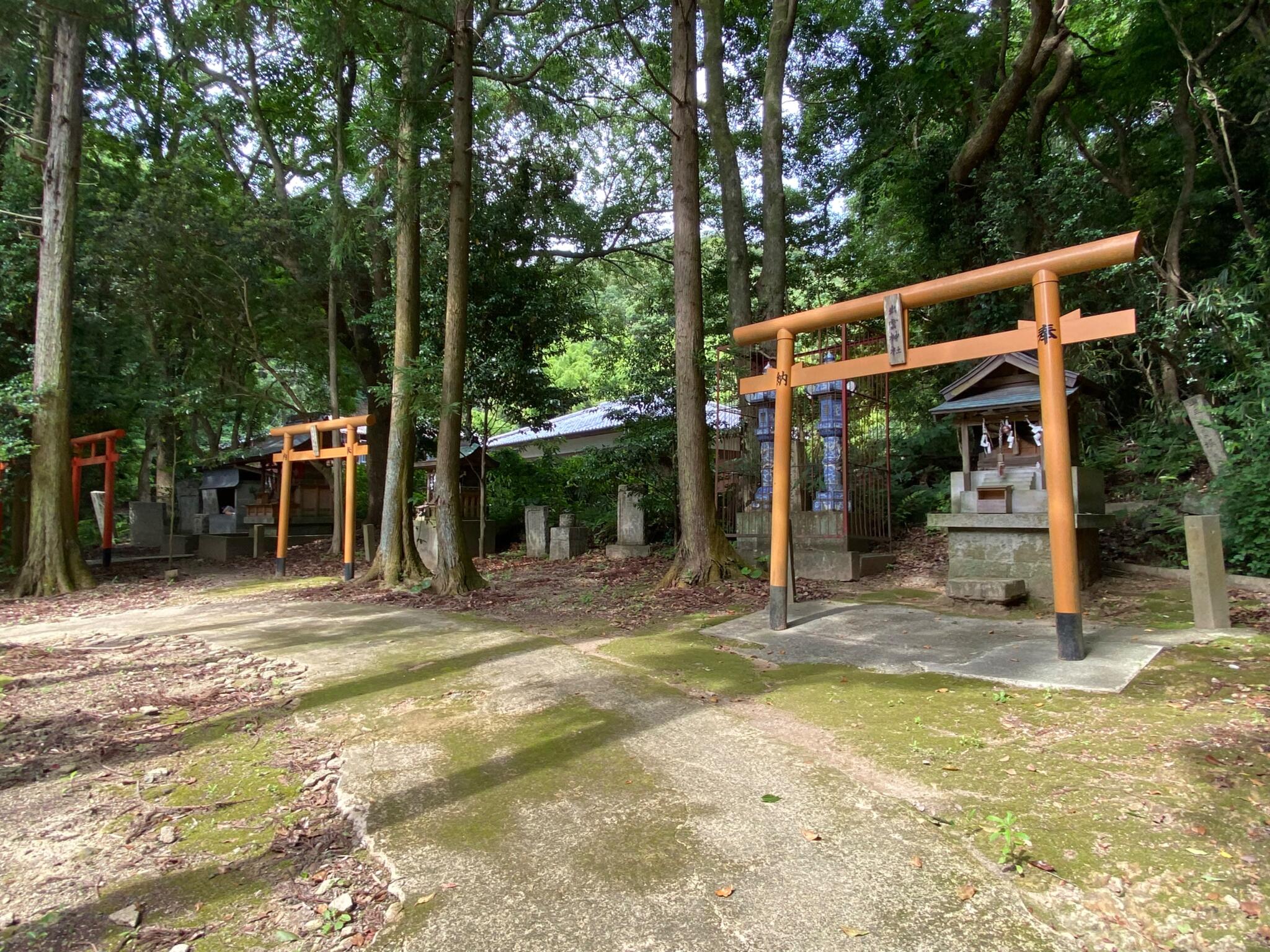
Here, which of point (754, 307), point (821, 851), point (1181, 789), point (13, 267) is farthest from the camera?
point (754, 307)

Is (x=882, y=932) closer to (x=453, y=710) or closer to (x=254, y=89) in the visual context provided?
(x=453, y=710)

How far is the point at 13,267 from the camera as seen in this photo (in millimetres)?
10688

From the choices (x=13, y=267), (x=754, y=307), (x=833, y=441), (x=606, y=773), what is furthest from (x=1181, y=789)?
(x=13, y=267)

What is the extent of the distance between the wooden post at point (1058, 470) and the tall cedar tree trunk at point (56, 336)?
41.5 feet

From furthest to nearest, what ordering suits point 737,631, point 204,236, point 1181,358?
1. point 204,236
2. point 1181,358
3. point 737,631

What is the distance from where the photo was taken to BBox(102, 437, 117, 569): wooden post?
11.3 metres

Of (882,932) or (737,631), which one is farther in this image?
(737,631)

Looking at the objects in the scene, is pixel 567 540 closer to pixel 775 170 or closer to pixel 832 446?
pixel 832 446

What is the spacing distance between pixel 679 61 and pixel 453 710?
774 centimetres

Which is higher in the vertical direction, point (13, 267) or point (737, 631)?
point (13, 267)

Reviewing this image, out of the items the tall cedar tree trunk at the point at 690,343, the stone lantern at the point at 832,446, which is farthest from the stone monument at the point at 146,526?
the stone lantern at the point at 832,446

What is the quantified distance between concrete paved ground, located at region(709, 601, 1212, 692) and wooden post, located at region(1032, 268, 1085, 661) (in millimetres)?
214

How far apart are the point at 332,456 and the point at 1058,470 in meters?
10.2

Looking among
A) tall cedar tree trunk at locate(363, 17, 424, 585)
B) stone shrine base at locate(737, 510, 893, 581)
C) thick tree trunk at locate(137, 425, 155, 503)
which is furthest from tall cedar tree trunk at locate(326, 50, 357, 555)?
thick tree trunk at locate(137, 425, 155, 503)
